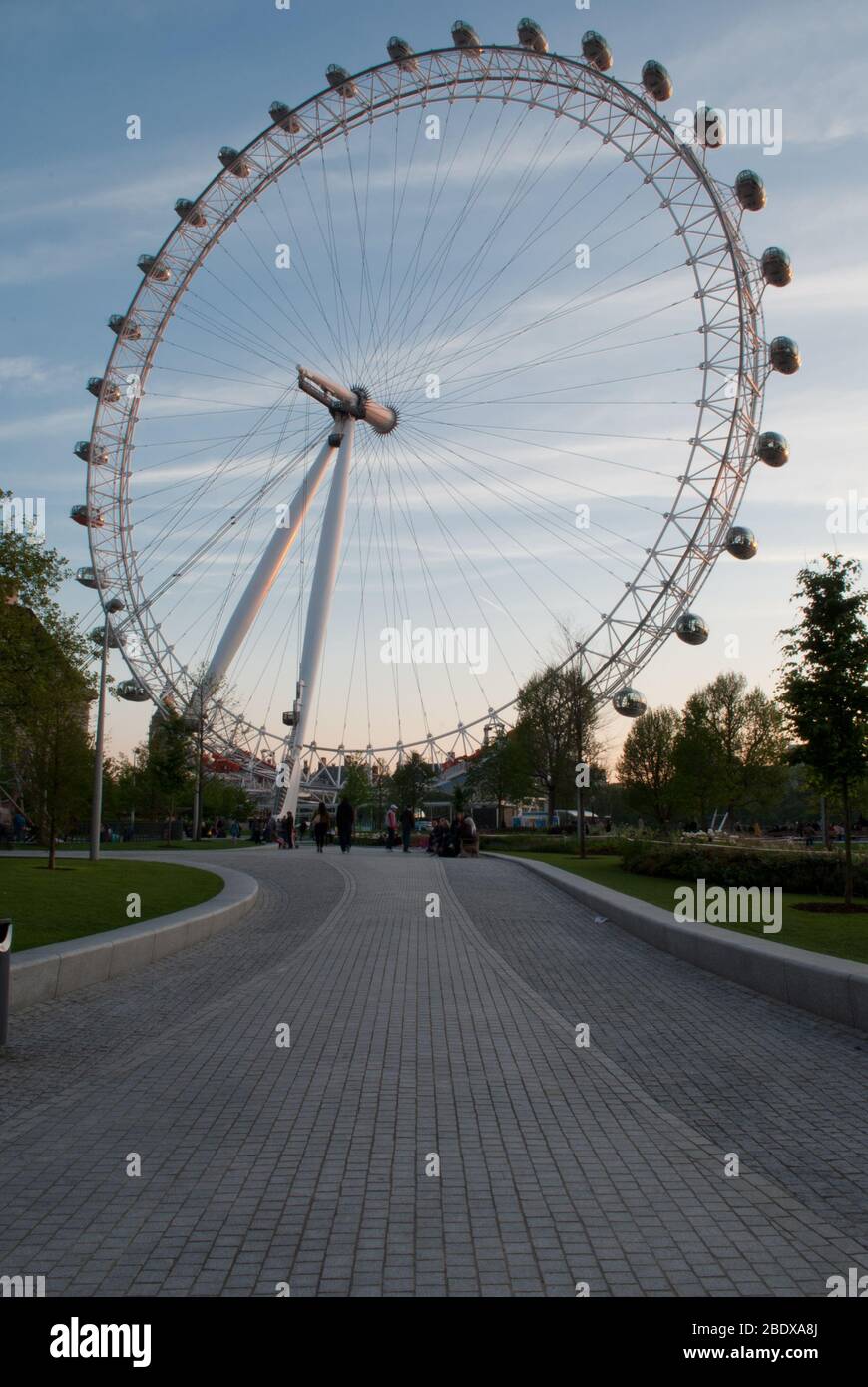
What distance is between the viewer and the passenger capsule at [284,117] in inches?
1553

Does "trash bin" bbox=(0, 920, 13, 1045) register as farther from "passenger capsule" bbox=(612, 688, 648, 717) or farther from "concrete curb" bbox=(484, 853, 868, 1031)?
"passenger capsule" bbox=(612, 688, 648, 717)

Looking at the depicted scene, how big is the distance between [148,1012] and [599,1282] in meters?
6.80

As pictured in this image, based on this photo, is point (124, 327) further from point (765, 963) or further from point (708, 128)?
point (765, 963)

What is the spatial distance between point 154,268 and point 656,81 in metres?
19.2

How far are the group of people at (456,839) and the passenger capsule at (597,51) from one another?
75.3ft

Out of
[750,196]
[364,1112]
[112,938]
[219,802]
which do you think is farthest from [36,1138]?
[219,802]

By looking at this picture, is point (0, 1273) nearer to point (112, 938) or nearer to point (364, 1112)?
point (364, 1112)

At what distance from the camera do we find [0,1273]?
4691mm

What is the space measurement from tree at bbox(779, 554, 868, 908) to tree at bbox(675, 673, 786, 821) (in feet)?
137

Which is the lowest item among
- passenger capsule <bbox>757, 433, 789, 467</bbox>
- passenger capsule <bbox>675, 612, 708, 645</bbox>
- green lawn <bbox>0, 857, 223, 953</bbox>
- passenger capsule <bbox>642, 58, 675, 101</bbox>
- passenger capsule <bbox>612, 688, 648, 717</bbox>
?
green lawn <bbox>0, 857, 223, 953</bbox>

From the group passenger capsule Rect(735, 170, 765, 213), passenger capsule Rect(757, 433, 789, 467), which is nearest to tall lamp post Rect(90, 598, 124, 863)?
passenger capsule Rect(757, 433, 789, 467)

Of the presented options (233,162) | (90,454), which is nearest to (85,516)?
(90,454)

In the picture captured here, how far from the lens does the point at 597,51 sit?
114ft

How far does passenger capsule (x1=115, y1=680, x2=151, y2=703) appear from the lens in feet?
156
